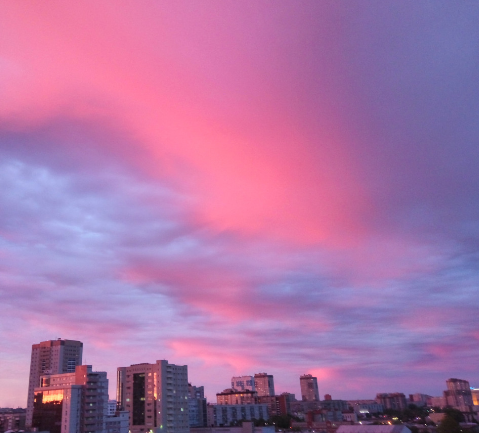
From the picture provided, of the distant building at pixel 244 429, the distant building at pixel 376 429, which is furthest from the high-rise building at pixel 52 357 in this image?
the distant building at pixel 376 429

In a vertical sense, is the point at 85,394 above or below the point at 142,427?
above

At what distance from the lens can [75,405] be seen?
84625mm

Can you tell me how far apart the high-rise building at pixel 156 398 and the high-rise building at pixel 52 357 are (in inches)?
2960

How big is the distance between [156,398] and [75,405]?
28780 millimetres

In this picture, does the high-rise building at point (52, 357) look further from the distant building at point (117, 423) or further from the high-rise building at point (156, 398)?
the distant building at point (117, 423)

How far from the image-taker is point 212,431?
117 metres

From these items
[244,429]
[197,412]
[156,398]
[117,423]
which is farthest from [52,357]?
[244,429]

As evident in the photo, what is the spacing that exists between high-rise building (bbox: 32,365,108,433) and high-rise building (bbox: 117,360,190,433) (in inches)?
864

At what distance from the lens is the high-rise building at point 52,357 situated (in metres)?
178

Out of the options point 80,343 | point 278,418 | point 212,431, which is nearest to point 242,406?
point 278,418

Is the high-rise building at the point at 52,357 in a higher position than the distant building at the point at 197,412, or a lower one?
higher

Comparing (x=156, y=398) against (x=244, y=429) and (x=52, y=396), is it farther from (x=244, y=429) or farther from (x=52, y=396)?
(x=52, y=396)

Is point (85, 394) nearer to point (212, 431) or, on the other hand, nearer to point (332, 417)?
point (212, 431)

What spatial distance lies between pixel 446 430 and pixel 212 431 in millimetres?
57818
